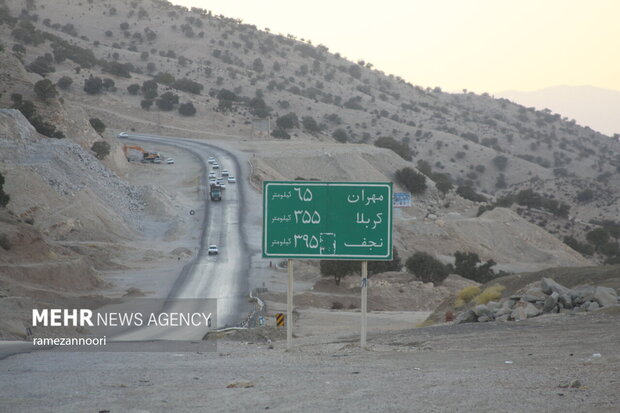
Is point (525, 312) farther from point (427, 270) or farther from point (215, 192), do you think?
point (215, 192)

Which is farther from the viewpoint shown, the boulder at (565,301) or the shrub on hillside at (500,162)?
the shrub on hillside at (500,162)

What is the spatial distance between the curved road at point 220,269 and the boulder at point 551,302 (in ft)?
34.5

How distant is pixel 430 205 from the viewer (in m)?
88.0

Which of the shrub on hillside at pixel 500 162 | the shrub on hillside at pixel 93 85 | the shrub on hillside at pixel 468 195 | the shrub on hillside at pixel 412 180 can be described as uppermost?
the shrub on hillside at pixel 93 85

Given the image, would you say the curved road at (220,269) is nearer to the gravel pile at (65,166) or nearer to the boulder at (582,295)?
the gravel pile at (65,166)

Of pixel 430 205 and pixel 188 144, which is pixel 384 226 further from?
pixel 188 144

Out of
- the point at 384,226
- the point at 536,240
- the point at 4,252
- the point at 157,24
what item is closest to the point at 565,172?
the point at 536,240

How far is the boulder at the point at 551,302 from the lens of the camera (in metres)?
20.8

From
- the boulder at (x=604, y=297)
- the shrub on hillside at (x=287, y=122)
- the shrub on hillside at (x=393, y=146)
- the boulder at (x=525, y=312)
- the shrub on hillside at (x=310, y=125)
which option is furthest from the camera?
the shrub on hillside at (x=310, y=125)

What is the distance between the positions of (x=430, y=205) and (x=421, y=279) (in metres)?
37.5

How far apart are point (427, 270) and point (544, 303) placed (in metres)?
29.8

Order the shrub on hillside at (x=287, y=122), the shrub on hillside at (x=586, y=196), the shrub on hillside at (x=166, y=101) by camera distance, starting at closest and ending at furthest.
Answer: the shrub on hillside at (x=586, y=196) → the shrub on hillside at (x=166, y=101) → the shrub on hillside at (x=287, y=122)

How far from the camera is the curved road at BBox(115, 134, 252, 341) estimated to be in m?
28.5

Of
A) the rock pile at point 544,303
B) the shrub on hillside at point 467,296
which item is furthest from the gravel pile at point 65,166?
the rock pile at point 544,303
